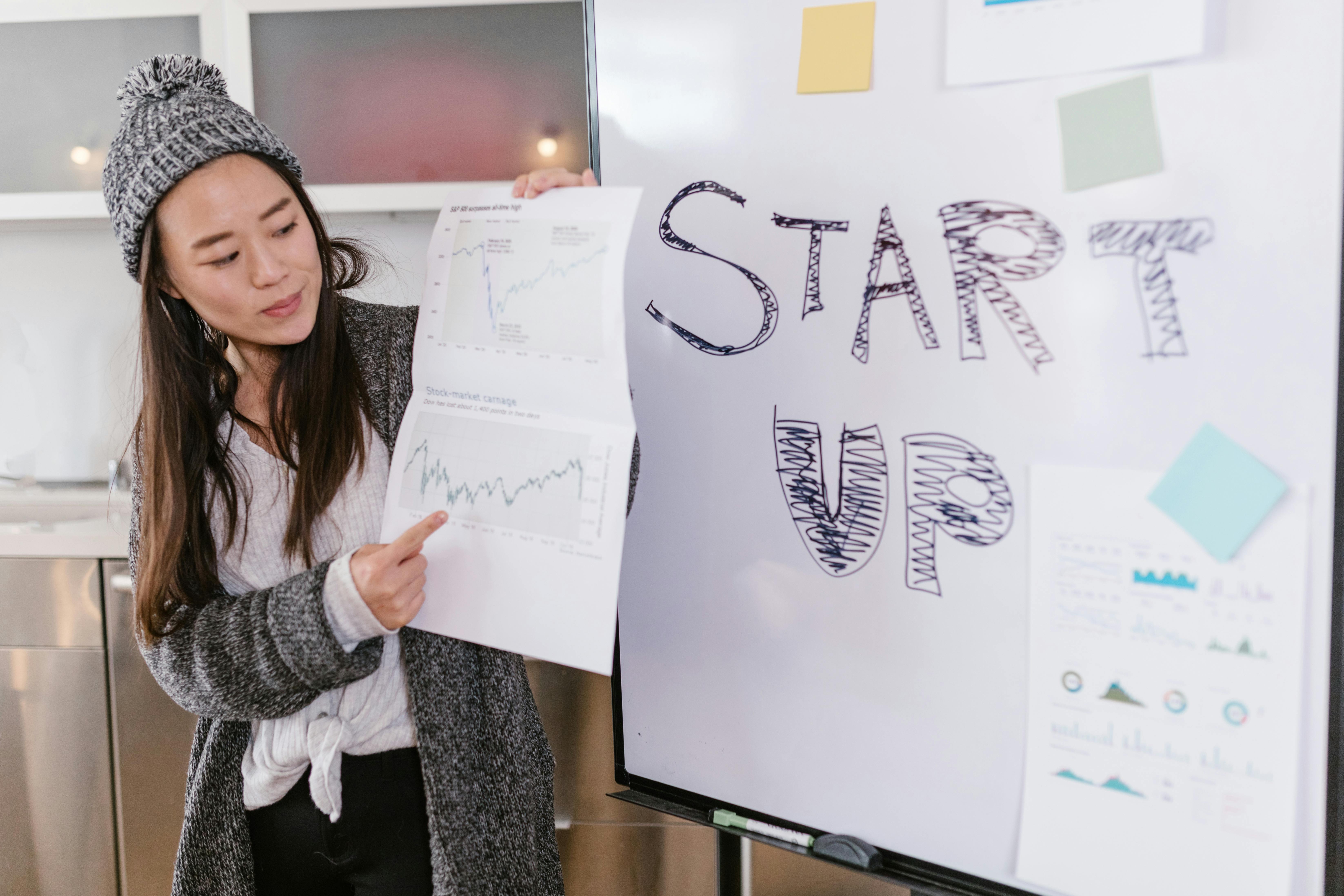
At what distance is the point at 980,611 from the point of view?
2.21 feet

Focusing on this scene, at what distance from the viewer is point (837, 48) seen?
27.6 inches

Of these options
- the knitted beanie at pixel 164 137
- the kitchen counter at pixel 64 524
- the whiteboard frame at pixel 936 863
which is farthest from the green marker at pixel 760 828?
the kitchen counter at pixel 64 524

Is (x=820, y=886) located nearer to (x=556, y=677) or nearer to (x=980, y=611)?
(x=556, y=677)

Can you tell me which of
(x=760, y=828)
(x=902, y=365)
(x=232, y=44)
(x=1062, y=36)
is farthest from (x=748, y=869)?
(x=232, y=44)

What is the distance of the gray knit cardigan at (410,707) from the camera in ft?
2.43

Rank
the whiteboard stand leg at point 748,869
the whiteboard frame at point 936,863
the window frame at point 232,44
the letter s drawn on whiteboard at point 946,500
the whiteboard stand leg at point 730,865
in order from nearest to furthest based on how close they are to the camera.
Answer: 1. the whiteboard frame at point 936,863
2. the letter s drawn on whiteboard at point 946,500
3. the whiteboard stand leg at point 730,865
4. the whiteboard stand leg at point 748,869
5. the window frame at point 232,44

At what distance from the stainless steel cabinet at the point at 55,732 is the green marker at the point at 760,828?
1.21 meters

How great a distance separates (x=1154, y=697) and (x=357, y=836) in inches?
29.1

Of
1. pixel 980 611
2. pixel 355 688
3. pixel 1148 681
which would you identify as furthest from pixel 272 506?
pixel 1148 681

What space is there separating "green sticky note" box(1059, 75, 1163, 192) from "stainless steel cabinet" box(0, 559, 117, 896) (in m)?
1.59

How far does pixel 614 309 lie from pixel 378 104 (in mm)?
1084

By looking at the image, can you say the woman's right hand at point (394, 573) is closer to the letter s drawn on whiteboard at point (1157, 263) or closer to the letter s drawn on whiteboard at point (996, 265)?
the letter s drawn on whiteboard at point (996, 265)

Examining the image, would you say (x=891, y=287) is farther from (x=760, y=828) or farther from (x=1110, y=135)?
(x=760, y=828)

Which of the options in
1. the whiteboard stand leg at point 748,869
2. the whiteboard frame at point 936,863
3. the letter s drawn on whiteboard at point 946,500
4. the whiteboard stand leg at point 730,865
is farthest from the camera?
the whiteboard stand leg at point 748,869
